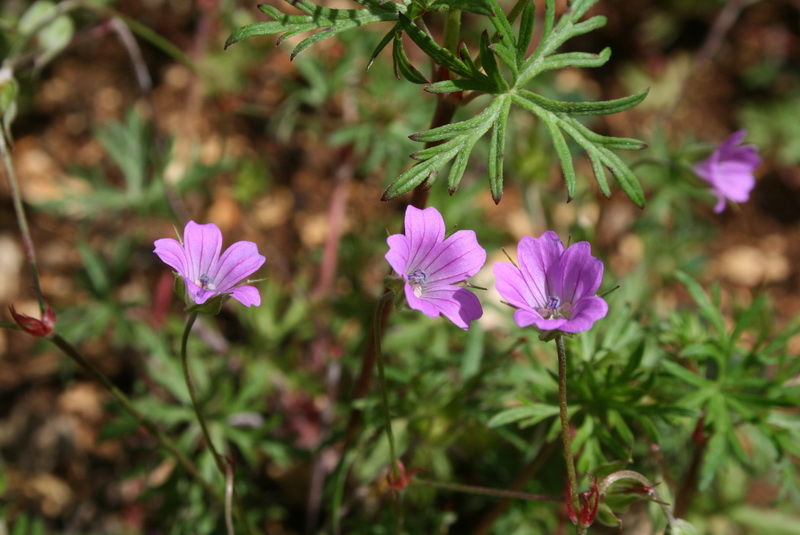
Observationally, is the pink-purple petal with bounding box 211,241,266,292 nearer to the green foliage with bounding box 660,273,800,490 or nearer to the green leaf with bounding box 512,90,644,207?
the green leaf with bounding box 512,90,644,207

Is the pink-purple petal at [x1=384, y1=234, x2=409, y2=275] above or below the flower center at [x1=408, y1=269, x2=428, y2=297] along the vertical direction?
above

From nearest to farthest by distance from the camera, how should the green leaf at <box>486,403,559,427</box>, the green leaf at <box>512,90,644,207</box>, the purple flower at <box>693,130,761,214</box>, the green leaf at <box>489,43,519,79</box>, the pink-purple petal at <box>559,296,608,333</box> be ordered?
the pink-purple petal at <box>559,296,608,333</box>, the green leaf at <box>489,43,519,79</box>, the green leaf at <box>512,90,644,207</box>, the green leaf at <box>486,403,559,427</box>, the purple flower at <box>693,130,761,214</box>

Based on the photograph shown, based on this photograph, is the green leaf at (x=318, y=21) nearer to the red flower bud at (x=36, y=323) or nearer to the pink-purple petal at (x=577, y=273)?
the pink-purple petal at (x=577, y=273)

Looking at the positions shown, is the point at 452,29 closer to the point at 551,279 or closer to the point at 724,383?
the point at 551,279

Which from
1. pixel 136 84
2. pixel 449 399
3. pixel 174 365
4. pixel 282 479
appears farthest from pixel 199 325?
pixel 136 84

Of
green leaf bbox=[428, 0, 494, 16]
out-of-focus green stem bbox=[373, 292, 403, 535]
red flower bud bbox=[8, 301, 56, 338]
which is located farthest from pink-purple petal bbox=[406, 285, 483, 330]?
red flower bud bbox=[8, 301, 56, 338]

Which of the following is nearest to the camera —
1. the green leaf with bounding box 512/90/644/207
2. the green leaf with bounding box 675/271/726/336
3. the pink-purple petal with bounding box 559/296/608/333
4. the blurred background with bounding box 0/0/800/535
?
the pink-purple petal with bounding box 559/296/608/333
